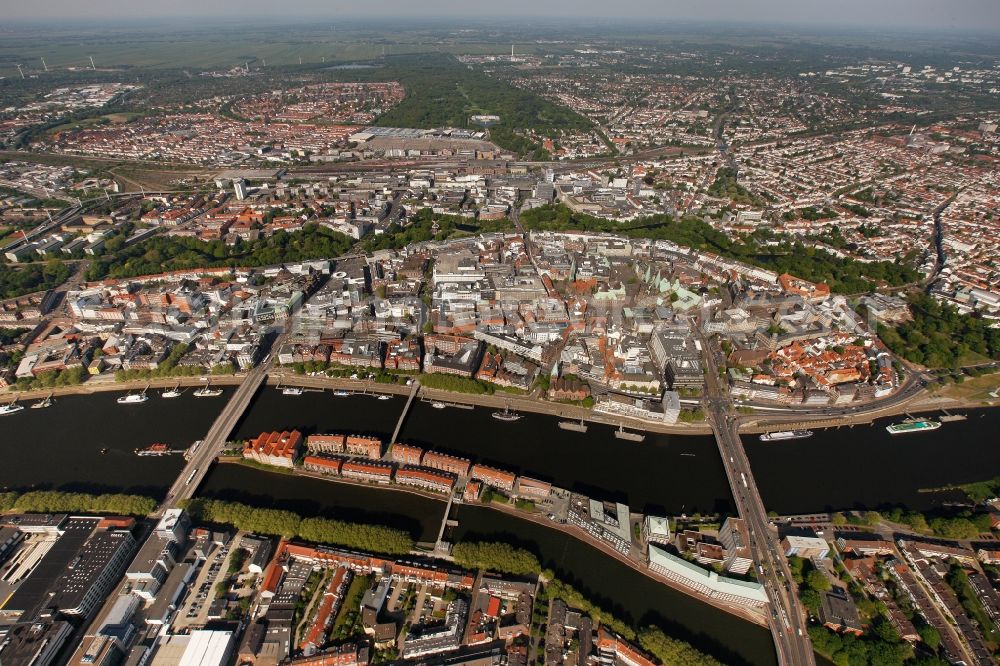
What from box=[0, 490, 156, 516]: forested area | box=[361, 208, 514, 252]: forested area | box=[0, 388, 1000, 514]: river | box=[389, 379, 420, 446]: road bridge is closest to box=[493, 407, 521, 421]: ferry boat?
box=[0, 388, 1000, 514]: river

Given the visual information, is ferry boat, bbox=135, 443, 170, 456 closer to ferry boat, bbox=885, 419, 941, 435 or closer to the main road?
the main road

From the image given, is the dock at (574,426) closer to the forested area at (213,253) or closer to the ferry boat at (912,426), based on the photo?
the ferry boat at (912,426)

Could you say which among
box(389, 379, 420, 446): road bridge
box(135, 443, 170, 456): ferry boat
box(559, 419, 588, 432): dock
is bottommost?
box(135, 443, 170, 456): ferry boat

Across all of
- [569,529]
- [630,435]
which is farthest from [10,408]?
[630,435]

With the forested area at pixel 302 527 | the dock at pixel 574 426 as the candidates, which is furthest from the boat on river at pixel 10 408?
the dock at pixel 574 426

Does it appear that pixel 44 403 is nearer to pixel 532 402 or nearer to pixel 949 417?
pixel 532 402

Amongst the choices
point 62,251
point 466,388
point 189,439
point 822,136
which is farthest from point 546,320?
point 822,136
